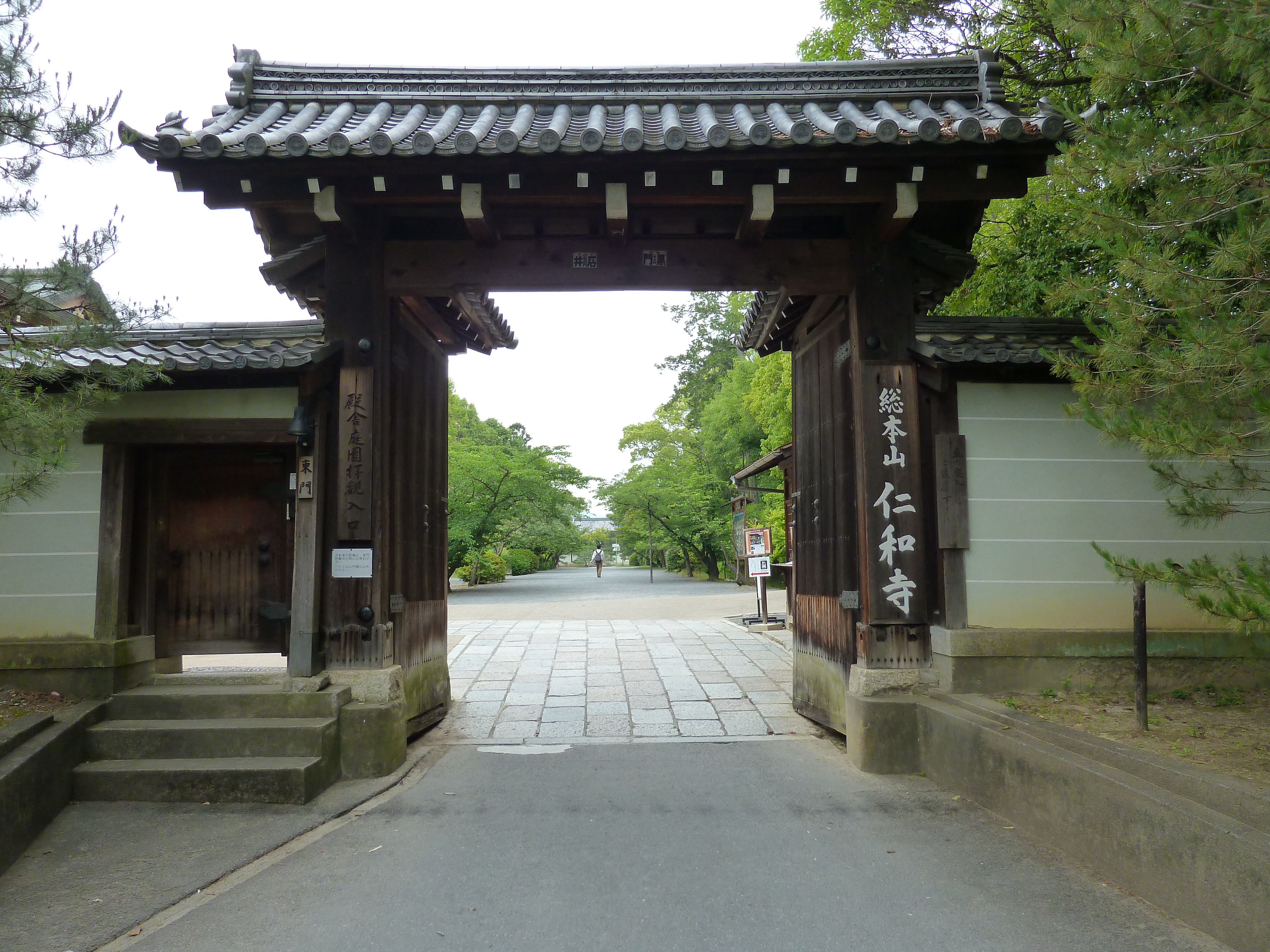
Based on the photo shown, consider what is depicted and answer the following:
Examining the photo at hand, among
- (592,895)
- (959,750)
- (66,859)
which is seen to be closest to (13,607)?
(66,859)

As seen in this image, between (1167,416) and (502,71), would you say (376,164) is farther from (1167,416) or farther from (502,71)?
(1167,416)

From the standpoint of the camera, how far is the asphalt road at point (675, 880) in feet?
11.9

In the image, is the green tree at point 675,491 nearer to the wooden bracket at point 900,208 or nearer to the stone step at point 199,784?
the wooden bracket at point 900,208

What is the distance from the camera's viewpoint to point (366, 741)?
6.00m

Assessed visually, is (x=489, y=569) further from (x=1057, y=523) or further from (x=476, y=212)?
(x=1057, y=523)

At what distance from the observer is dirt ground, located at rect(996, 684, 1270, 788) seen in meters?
4.46

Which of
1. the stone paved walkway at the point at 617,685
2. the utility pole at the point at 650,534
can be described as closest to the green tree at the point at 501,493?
the utility pole at the point at 650,534

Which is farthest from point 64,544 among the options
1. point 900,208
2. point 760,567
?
point 760,567

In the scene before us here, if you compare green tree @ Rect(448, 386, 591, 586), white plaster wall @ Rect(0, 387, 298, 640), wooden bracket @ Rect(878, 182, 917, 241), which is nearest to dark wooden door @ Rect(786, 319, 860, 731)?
wooden bracket @ Rect(878, 182, 917, 241)

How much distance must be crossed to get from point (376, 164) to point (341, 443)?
2068mm

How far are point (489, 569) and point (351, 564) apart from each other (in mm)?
26840

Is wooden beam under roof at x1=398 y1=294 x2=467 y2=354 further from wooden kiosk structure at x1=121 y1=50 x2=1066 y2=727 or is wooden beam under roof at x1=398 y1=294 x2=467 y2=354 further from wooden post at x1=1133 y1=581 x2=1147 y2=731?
wooden post at x1=1133 y1=581 x2=1147 y2=731

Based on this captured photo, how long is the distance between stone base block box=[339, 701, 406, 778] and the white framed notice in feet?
3.21

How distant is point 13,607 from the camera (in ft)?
20.2
